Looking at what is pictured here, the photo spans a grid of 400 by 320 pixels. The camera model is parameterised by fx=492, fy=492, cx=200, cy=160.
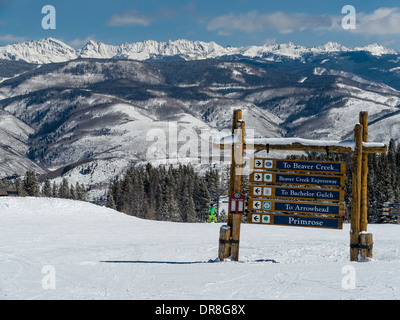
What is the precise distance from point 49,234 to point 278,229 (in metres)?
9.93

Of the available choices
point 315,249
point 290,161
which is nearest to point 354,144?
point 290,161

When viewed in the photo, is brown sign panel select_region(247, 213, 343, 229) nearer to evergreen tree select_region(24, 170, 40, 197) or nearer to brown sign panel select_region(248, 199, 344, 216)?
brown sign panel select_region(248, 199, 344, 216)

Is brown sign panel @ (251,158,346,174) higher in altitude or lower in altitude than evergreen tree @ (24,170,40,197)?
higher

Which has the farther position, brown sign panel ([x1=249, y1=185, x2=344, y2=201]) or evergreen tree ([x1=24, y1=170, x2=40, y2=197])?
evergreen tree ([x1=24, y1=170, x2=40, y2=197])

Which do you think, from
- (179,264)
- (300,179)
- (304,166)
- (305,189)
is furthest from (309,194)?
(179,264)

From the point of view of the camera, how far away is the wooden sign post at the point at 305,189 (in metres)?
13.4

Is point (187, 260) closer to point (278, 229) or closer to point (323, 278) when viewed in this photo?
point (323, 278)

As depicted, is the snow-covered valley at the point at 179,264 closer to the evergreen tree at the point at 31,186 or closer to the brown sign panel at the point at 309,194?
the brown sign panel at the point at 309,194

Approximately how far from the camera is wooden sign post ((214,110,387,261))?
13430 millimetres

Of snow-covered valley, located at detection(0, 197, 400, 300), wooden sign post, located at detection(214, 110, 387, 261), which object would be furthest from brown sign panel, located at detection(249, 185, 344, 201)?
snow-covered valley, located at detection(0, 197, 400, 300)

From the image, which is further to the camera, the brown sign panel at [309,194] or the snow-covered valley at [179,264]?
the brown sign panel at [309,194]

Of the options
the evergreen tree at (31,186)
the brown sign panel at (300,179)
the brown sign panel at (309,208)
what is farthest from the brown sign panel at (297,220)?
the evergreen tree at (31,186)

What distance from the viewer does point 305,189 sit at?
13.6m

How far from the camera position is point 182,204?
104 metres
